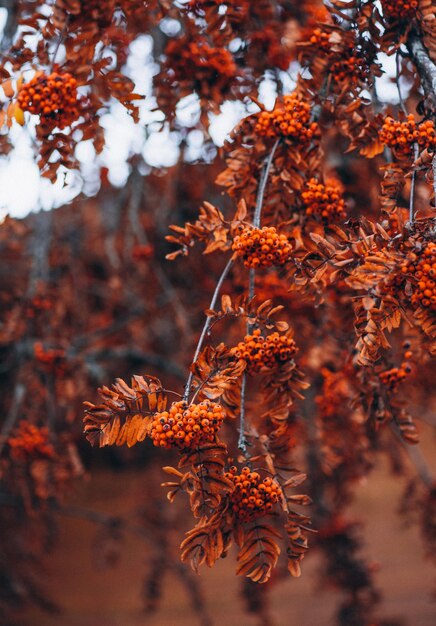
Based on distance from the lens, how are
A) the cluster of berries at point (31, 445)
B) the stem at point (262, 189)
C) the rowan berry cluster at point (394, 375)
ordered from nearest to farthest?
the stem at point (262, 189)
the rowan berry cluster at point (394, 375)
the cluster of berries at point (31, 445)

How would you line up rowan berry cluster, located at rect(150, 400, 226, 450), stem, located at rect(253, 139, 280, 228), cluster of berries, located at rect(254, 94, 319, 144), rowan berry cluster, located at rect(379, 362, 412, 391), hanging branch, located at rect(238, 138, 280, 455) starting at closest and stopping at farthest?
rowan berry cluster, located at rect(150, 400, 226, 450), hanging branch, located at rect(238, 138, 280, 455), stem, located at rect(253, 139, 280, 228), cluster of berries, located at rect(254, 94, 319, 144), rowan berry cluster, located at rect(379, 362, 412, 391)

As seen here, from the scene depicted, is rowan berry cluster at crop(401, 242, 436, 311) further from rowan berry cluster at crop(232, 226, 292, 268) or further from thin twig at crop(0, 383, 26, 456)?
thin twig at crop(0, 383, 26, 456)

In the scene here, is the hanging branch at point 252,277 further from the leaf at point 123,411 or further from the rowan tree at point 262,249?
the leaf at point 123,411

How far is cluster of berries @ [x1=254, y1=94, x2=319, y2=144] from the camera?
1.27m

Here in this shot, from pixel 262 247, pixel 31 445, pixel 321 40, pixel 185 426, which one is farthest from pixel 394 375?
pixel 31 445

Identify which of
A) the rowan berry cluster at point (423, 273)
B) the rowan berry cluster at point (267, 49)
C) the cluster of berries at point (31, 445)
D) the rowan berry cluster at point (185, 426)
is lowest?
the rowan berry cluster at point (185, 426)

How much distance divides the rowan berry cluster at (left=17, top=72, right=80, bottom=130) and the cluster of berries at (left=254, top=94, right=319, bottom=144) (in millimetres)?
419

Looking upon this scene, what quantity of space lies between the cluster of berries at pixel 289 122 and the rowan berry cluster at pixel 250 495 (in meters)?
0.74

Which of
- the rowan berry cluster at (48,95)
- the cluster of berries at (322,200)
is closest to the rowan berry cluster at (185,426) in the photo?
the cluster of berries at (322,200)

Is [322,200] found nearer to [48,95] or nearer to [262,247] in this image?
[262,247]

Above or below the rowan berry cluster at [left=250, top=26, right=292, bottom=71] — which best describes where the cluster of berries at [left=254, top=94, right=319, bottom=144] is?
below

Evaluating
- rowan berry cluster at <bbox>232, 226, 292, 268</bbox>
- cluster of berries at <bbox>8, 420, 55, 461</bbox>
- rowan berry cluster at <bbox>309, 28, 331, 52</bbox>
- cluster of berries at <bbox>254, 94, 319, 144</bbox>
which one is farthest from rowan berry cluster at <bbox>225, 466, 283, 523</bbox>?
cluster of berries at <bbox>8, 420, 55, 461</bbox>

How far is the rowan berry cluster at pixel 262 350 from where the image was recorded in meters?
1.11

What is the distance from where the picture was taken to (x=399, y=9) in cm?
124
